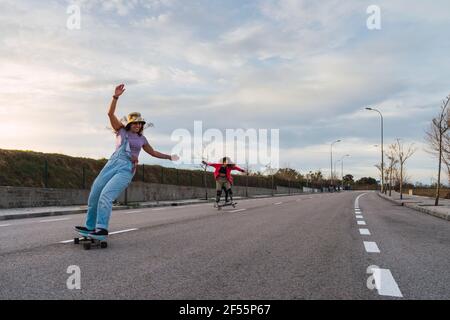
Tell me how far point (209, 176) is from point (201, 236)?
4445 centimetres

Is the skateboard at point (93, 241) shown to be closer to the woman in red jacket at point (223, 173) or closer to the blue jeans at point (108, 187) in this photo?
the blue jeans at point (108, 187)

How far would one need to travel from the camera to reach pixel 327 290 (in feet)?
13.3

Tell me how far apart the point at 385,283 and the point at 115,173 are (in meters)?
4.03

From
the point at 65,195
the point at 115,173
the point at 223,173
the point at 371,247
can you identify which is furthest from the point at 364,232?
the point at 65,195

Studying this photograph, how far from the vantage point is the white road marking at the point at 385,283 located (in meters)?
4.00

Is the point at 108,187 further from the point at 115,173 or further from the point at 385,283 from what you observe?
the point at 385,283

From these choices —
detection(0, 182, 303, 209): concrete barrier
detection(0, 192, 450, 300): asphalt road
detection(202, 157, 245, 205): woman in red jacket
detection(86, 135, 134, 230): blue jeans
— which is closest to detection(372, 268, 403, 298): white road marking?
detection(0, 192, 450, 300): asphalt road

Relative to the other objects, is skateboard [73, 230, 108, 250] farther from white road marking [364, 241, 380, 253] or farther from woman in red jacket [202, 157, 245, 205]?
woman in red jacket [202, 157, 245, 205]

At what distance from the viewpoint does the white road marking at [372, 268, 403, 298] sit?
13.1 feet

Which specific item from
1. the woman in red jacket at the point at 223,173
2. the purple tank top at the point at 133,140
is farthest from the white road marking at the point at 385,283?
the woman in red jacket at the point at 223,173

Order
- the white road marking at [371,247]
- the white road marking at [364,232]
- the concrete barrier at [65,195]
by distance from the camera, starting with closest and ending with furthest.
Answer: the white road marking at [371,247] < the white road marking at [364,232] < the concrete barrier at [65,195]

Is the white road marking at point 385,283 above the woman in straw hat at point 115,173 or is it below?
below

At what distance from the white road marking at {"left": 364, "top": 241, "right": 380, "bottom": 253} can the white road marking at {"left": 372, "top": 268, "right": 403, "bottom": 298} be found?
1.55 metres
